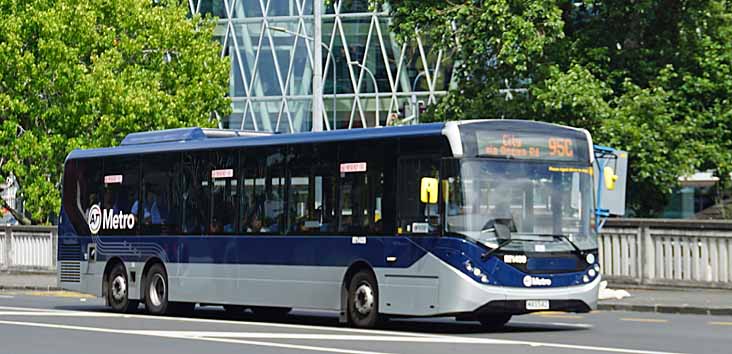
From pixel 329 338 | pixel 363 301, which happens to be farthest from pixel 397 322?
pixel 329 338

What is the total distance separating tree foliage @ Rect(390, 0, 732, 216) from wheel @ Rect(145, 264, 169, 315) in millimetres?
9930

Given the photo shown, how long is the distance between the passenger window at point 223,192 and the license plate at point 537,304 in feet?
18.6

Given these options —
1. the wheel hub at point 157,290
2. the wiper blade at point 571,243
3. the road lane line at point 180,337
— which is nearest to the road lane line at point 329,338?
the road lane line at point 180,337

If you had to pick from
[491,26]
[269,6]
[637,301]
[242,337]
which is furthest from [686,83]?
[269,6]

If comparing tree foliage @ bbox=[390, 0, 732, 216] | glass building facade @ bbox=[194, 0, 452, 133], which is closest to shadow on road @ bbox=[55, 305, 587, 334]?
tree foliage @ bbox=[390, 0, 732, 216]

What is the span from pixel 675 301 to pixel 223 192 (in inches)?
320

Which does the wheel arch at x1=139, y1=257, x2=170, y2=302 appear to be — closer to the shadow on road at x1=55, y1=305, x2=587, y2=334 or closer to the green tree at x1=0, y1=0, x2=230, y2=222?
the shadow on road at x1=55, y1=305, x2=587, y2=334

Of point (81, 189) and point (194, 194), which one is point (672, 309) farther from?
point (81, 189)

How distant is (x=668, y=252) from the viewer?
29812mm

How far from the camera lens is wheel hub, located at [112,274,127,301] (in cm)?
2552

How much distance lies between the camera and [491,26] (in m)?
31.8

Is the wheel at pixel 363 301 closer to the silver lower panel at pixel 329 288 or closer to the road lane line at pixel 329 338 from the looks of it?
the silver lower panel at pixel 329 288

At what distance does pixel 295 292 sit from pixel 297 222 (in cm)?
99

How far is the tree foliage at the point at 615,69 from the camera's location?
31.4 m
